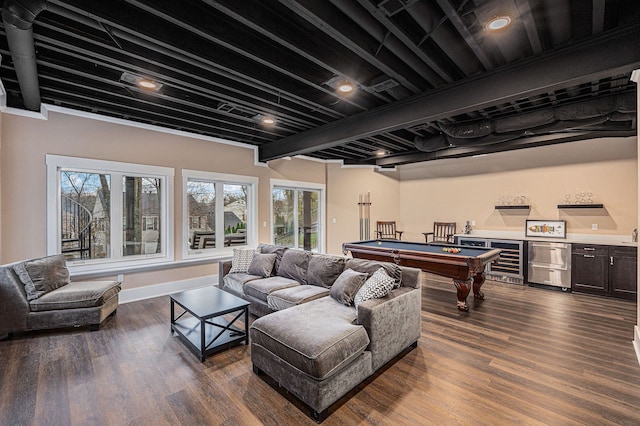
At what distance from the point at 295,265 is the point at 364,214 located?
4.30 metres

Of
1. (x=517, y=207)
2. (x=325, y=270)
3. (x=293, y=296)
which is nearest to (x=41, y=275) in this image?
(x=293, y=296)

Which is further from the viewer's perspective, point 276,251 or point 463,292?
point 276,251

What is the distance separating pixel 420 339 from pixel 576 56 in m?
3.16

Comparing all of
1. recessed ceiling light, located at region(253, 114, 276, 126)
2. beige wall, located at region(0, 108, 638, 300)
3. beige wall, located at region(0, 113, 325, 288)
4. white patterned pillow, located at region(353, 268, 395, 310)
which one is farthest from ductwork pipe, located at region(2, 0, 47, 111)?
white patterned pillow, located at region(353, 268, 395, 310)

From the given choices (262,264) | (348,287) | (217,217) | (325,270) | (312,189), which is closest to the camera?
(348,287)

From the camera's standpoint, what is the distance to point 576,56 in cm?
253

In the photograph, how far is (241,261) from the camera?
15.4 ft

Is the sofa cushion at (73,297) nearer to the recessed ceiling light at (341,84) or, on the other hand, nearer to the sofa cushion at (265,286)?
the sofa cushion at (265,286)

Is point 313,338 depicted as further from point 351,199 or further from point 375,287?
point 351,199

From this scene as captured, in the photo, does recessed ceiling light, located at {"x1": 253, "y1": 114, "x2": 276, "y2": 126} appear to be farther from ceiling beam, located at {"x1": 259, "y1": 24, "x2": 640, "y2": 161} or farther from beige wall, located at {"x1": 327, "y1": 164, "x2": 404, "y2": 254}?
beige wall, located at {"x1": 327, "y1": 164, "x2": 404, "y2": 254}

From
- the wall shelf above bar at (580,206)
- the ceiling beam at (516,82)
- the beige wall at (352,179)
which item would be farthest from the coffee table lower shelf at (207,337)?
the wall shelf above bar at (580,206)

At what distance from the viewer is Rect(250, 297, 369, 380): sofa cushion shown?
6.73ft

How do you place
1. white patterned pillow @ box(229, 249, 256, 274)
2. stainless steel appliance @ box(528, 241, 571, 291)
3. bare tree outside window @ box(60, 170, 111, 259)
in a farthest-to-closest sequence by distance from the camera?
1. stainless steel appliance @ box(528, 241, 571, 291)
2. white patterned pillow @ box(229, 249, 256, 274)
3. bare tree outside window @ box(60, 170, 111, 259)

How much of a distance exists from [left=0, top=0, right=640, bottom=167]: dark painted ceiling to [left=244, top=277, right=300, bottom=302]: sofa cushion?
238 cm
